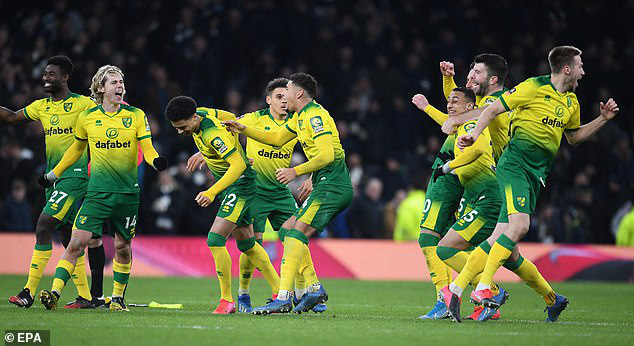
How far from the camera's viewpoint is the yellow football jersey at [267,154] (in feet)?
41.6

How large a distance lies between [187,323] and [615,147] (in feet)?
47.2

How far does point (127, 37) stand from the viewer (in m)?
22.8

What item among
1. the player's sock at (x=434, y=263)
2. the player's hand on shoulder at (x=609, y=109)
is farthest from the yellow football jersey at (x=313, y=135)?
the player's hand on shoulder at (x=609, y=109)

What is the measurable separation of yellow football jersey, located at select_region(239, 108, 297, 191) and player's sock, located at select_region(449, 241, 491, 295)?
10.9ft

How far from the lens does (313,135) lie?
10656 mm

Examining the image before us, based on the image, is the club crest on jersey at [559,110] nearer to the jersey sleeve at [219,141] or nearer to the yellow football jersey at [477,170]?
the yellow football jersey at [477,170]

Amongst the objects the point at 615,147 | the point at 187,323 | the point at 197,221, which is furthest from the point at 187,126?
the point at 615,147

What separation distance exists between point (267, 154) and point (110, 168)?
242 centimetres

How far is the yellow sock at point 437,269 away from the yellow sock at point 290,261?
1.42 m

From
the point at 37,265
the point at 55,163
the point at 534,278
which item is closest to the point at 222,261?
the point at 37,265

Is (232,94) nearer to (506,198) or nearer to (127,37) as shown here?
(127,37)

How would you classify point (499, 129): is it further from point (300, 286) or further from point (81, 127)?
point (81, 127)

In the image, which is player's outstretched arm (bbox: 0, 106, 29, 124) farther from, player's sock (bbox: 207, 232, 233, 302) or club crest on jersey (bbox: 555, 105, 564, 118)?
club crest on jersey (bbox: 555, 105, 564, 118)

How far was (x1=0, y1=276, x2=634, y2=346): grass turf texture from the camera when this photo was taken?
8305 mm
